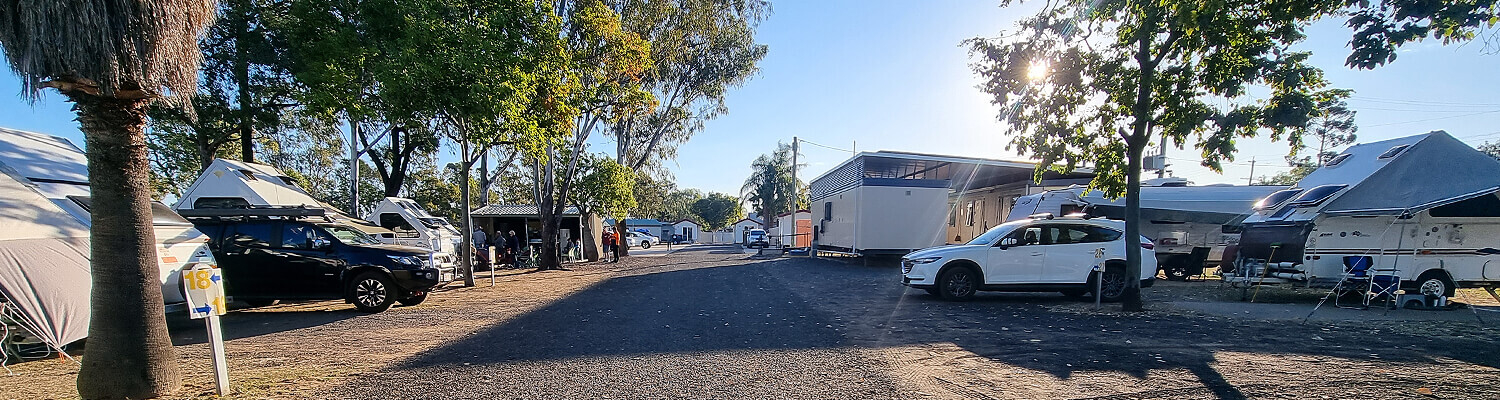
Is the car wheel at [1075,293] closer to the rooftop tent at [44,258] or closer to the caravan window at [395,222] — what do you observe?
the rooftop tent at [44,258]

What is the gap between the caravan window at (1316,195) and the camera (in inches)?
376

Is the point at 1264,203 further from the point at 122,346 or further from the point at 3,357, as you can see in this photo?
the point at 3,357

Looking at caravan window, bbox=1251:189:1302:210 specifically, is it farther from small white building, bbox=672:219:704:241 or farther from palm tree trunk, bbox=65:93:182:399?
small white building, bbox=672:219:704:241

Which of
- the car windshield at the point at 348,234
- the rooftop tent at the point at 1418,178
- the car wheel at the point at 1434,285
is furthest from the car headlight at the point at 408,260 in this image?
the car wheel at the point at 1434,285

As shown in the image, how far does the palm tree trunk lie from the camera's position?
3922mm

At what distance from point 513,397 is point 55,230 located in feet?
18.6

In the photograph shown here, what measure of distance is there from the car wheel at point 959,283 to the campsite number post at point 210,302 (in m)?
8.74

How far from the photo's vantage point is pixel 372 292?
333 inches

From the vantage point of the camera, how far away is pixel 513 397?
14.3ft

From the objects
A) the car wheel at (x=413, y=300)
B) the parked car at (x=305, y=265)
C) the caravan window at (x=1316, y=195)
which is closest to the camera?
the parked car at (x=305, y=265)

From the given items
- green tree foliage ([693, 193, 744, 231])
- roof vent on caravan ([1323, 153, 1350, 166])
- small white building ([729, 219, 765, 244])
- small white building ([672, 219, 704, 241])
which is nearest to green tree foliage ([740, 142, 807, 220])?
small white building ([729, 219, 765, 244])

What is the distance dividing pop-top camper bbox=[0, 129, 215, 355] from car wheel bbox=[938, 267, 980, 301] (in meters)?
9.28

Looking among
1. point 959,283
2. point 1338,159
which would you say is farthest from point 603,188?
point 1338,159

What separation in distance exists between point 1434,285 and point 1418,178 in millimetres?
1634
